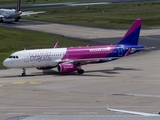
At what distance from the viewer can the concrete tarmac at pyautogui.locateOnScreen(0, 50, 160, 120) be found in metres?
44.5

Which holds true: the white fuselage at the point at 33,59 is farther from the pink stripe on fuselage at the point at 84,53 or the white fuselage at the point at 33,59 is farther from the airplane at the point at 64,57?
the pink stripe on fuselage at the point at 84,53

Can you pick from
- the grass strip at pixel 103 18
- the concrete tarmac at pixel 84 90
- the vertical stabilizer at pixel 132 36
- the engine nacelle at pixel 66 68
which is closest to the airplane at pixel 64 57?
the engine nacelle at pixel 66 68

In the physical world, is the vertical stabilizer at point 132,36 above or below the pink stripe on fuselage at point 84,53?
above

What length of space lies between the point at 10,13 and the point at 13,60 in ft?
259

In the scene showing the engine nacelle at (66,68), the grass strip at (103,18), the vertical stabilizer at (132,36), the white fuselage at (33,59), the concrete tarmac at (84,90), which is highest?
the grass strip at (103,18)

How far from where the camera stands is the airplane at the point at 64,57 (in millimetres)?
63562

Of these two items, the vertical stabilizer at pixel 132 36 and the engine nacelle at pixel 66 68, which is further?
the vertical stabilizer at pixel 132 36

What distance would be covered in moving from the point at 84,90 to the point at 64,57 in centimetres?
1244

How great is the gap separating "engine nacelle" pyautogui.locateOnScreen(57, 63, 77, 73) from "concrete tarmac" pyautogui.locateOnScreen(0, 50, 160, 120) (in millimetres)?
755

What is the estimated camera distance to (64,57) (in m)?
65.0

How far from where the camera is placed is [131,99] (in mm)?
47969

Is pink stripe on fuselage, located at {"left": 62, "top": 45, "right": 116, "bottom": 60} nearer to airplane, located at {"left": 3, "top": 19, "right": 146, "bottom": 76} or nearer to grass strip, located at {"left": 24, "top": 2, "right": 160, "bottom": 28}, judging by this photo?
airplane, located at {"left": 3, "top": 19, "right": 146, "bottom": 76}

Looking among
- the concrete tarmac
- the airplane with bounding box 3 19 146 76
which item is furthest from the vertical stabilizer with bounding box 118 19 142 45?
the concrete tarmac

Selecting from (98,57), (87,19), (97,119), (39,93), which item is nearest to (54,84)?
(39,93)
